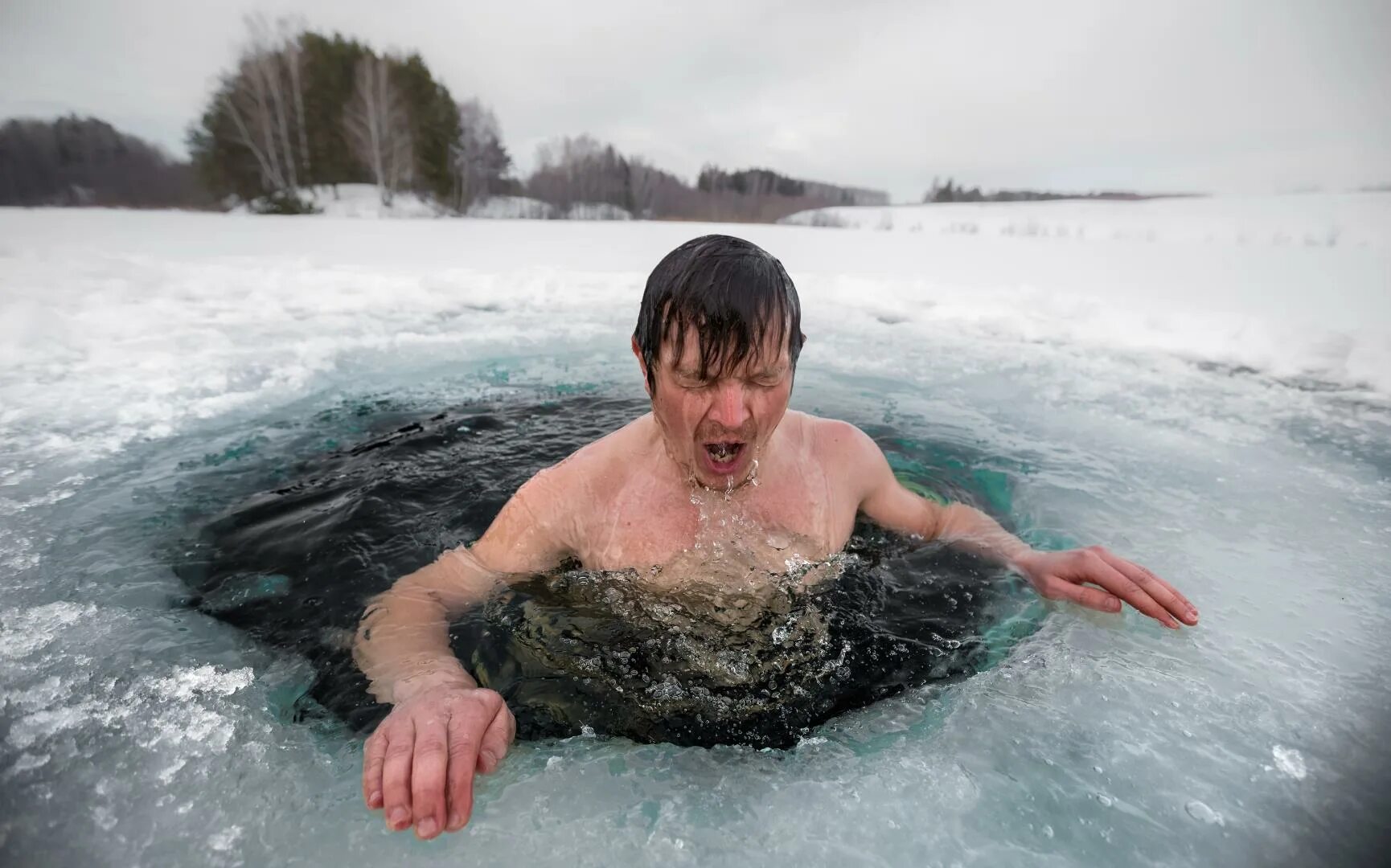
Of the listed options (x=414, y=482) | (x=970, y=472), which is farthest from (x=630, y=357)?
(x=970, y=472)

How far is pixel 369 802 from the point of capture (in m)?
0.97

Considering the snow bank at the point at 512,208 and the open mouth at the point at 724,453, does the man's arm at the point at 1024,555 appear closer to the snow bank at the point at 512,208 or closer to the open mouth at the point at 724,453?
the open mouth at the point at 724,453

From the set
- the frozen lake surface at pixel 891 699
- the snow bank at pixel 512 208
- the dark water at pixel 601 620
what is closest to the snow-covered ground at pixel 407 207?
the snow bank at pixel 512 208

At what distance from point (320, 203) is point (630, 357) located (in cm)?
2073

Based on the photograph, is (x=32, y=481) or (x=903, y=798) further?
(x=32, y=481)

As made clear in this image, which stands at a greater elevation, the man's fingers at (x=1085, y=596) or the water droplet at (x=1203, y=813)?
the man's fingers at (x=1085, y=596)

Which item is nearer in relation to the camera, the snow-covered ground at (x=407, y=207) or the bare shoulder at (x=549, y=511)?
the bare shoulder at (x=549, y=511)

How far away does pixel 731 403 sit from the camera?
1377mm

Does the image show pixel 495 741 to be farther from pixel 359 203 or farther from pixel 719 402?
pixel 359 203

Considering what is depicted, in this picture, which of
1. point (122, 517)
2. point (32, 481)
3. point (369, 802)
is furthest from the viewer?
point (32, 481)

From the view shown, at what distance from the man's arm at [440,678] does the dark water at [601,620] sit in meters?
0.09

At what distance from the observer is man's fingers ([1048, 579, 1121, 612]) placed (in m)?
1.57

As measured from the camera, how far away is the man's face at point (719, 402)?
54.3 inches

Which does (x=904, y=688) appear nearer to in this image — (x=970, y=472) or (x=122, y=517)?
(x=970, y=472)
